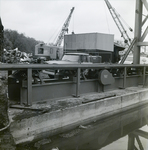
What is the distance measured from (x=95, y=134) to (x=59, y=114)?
161 centimetres

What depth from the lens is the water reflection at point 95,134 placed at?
18.9 feet

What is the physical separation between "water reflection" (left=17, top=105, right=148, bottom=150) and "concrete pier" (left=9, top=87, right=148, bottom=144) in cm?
19

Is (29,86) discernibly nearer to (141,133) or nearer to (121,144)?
(121,144)

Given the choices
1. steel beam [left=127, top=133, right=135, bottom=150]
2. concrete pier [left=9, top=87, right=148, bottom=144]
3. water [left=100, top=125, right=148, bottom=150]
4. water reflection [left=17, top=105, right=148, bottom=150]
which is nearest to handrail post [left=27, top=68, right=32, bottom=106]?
concrete pier [left=9, top=87, right=148, bottom=144]

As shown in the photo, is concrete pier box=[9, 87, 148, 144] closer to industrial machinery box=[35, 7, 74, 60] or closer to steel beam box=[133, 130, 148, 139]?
steel beam box=[133, 130, 148, 139]

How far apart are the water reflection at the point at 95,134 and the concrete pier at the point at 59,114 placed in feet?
0.63

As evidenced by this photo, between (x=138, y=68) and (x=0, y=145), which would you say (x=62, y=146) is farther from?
(x=138, y=68)

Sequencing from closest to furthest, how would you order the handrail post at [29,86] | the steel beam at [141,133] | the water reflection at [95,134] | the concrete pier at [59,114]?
the concrete pier at [59,114], the water reflection at [95,134], the handrail post at [29,86], the steel beam at [141,133]

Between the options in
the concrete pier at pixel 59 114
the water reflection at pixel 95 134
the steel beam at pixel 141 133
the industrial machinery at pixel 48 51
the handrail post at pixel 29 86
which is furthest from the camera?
the industrial machinery at pixel 48 51

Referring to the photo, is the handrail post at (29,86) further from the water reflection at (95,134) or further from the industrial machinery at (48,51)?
the industrial machinery at (48,51)

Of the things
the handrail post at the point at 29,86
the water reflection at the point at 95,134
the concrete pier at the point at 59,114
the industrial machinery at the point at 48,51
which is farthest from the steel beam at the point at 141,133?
the industrial machinery at the point at 48,51

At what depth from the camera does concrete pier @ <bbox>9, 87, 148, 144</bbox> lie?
17.2ft

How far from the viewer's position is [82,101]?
7227 mm

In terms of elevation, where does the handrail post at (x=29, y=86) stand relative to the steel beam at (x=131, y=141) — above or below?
above
